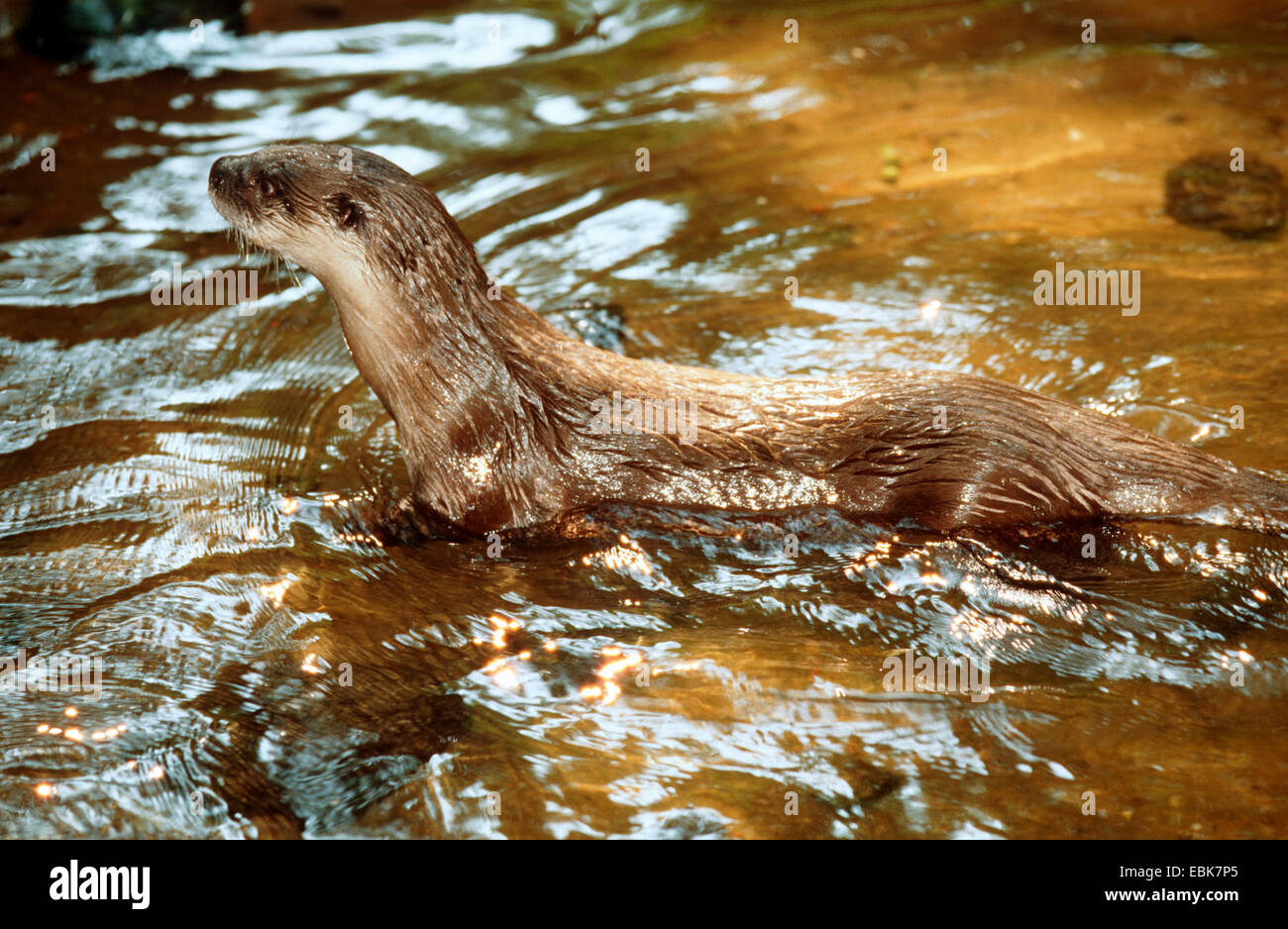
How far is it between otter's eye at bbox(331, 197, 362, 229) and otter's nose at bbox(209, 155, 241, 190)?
0.33 metres

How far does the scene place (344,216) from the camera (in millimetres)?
2941

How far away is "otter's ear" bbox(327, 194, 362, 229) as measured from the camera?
293cm

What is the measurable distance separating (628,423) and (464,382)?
44 centimetres

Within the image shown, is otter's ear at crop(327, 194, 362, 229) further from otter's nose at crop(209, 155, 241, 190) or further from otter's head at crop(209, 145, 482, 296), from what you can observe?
otter's nose at crop(209, 155, 241, 190)

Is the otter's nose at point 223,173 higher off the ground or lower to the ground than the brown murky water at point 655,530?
higher

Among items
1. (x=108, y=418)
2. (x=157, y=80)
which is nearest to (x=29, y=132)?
(x=157, y=80)

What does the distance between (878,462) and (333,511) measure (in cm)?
152

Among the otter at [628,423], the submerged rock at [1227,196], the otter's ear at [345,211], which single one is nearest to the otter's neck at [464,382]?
the otter at [628,423]

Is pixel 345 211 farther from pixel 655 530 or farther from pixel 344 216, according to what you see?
pixel 655 530

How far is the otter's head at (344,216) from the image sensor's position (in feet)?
9.66

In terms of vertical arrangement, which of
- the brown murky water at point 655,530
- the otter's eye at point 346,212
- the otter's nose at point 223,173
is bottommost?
the brown murky water at point 655,530

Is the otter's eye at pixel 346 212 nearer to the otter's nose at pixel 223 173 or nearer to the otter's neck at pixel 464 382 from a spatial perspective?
the otter's neck at pixel 464 382

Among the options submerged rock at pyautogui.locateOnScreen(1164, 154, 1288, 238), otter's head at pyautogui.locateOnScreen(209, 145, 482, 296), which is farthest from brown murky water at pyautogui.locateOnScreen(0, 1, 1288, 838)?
otter's head at pyautogui.locateOnScreen(209, 145, 482, 296)

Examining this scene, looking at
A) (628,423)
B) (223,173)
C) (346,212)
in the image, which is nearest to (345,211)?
(346,212)
